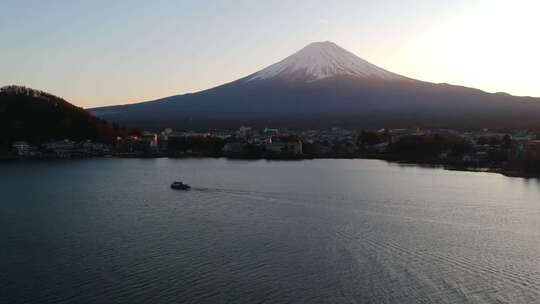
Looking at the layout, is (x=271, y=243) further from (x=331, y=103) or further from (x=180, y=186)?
(x=331, y=103)

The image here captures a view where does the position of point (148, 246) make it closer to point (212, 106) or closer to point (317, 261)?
point (317, 261)

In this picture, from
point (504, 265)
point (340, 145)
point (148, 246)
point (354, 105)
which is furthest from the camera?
point (354, 105)

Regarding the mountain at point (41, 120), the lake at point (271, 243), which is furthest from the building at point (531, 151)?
the mountain at point (41, 120)

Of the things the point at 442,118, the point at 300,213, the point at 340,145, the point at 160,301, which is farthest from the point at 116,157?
the point at 442,118

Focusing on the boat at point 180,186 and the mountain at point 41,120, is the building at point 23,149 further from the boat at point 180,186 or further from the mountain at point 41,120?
the boat at point 180,186

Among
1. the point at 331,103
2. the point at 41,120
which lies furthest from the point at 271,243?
the point at 331,103

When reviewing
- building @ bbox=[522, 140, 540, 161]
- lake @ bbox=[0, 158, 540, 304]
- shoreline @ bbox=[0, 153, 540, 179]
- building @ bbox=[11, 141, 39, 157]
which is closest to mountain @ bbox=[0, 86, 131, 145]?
building @ bbox=[11, 141, 39, 157]
